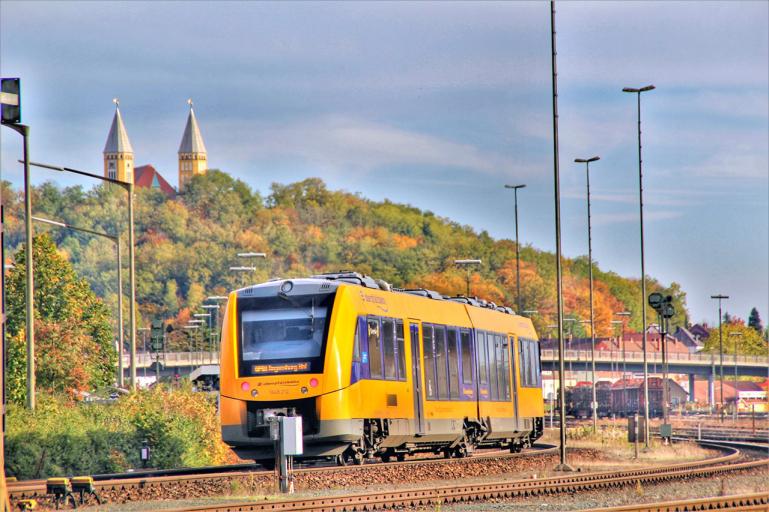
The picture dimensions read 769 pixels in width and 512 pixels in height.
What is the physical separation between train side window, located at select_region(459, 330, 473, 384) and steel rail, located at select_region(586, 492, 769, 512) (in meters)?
10.7

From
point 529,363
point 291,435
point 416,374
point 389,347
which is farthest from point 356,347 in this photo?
point 529,363

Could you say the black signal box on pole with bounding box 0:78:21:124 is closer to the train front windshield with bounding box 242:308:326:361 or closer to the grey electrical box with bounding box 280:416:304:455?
the grey electrical box with bounding box 280:416:304:455

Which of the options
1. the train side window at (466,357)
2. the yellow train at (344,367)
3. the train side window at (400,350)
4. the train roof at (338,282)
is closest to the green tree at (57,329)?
the train side window at (466,357)

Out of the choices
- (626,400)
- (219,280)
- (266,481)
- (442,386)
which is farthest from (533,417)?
(219,280)

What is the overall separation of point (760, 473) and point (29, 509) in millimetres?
19806

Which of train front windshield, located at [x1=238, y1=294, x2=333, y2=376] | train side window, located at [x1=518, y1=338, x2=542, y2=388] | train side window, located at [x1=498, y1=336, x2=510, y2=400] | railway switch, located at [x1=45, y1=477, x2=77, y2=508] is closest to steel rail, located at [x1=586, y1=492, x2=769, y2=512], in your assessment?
train front windshield, located at [x1=238, y1=294, x2=333, y2=376]

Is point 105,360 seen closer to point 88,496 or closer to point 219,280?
point 88,496

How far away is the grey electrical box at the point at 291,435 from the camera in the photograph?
25188 mm

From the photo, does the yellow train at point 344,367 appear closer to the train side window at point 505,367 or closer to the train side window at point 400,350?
the train side window at point 400,350

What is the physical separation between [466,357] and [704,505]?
39.8 feet

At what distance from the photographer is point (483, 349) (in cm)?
3534

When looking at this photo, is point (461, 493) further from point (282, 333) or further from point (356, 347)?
point (282, 333)

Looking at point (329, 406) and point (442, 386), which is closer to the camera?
point (329, 406)

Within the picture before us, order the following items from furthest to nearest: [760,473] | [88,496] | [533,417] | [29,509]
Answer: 1. [533,417]
2. [760,473]
3. [88,496]
4. [29,509]
